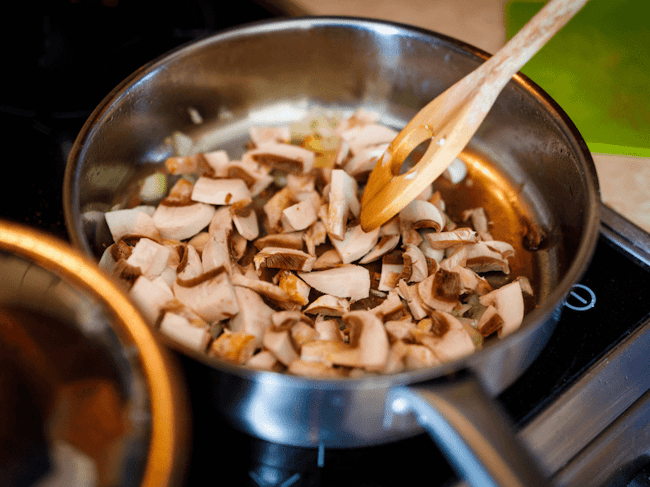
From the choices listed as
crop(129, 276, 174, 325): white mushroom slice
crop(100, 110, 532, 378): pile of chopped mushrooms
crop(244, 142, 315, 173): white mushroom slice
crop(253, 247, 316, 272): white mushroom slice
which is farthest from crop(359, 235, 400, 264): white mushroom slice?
crop(129, 276, 174, 325): white mushroom slice

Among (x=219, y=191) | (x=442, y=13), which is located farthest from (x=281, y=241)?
(x=442, y=13)

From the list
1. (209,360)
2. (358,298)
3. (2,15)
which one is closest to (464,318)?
(358,298)

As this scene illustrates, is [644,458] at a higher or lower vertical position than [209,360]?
lower

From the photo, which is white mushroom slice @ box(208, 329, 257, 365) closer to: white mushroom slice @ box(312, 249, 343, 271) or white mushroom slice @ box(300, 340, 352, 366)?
white mushroom slice @ box(300, 340, 352, 366)

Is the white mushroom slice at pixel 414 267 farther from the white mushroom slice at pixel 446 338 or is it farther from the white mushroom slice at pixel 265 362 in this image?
the white mushroom slice at pixel 265 362

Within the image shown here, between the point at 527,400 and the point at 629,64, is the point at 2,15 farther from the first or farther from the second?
the point at 629,64

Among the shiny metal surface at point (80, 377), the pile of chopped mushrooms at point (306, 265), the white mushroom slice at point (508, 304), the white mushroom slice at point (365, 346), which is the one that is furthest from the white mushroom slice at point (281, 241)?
the shiny metal surface at point (80, 377)
